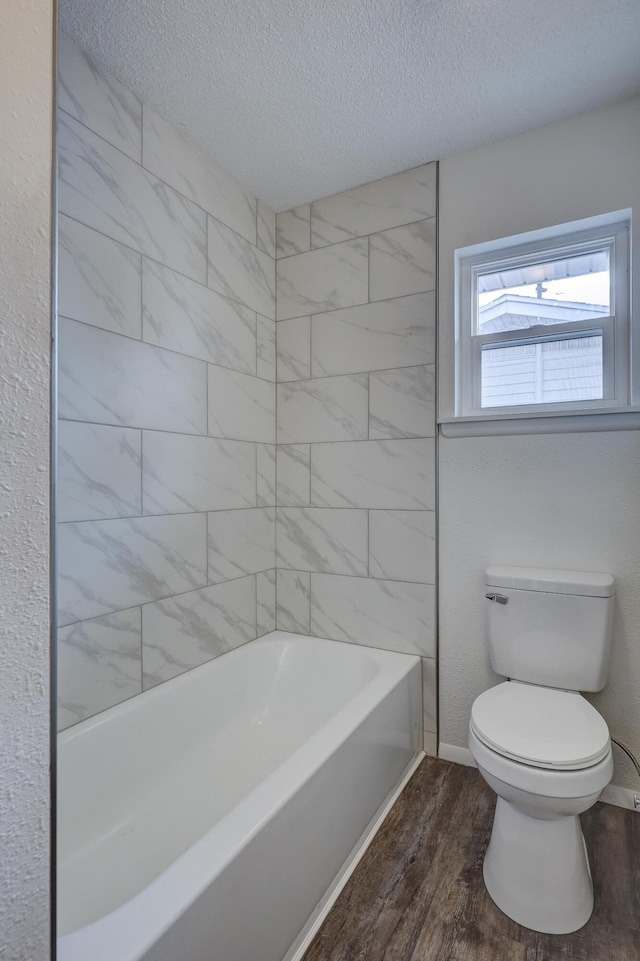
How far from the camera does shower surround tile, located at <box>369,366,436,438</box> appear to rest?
2203mm

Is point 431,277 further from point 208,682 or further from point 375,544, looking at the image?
point 208,682

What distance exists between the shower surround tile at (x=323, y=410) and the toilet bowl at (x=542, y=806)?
4.38 ft

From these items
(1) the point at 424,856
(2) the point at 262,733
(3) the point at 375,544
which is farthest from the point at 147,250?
(1) the point at 424,856

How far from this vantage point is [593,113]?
74.4 inches

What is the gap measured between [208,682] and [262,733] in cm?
33

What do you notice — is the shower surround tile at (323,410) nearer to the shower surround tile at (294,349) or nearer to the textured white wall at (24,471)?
the shower surround tile at (294,349)

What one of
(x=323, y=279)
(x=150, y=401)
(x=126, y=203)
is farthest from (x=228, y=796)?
(x=323, y=279)

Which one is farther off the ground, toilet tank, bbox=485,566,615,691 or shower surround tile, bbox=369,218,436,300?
shower surround tile, bbox=369,218,436,300

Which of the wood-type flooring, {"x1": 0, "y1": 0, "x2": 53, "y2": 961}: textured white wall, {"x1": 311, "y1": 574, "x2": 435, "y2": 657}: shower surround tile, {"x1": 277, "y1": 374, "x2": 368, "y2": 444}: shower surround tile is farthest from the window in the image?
{"x1": 0, "y1": 0, "x2": 53, "y2": 961}: textured white wall

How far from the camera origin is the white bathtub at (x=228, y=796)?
3.27 ft

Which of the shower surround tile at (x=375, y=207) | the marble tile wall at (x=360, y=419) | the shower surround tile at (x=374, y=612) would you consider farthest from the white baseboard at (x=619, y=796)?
the shower surround tile at (x=375, y=207)

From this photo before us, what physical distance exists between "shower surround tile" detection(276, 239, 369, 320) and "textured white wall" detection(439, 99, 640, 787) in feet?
1.29

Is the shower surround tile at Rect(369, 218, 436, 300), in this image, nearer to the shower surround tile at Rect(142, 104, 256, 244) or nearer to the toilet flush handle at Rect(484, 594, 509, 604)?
the shower surround tile at Rect(142, 104, 256, 244)

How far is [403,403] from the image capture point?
225cm
